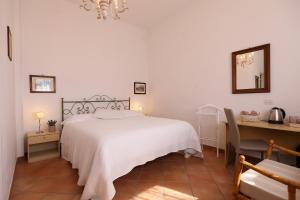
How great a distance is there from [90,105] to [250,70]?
11.7 ft

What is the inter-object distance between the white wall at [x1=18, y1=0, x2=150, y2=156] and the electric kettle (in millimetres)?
→ 3374

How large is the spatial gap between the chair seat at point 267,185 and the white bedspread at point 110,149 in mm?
1208

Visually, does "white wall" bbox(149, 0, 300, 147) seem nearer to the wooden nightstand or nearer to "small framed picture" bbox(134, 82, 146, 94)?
"small framed picture" bbox(134, 82, 146, 94)

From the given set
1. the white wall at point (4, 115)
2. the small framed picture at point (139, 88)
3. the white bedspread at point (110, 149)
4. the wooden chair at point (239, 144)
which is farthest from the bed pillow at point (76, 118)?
the wooden chair at point (239, 144)

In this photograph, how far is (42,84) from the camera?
3201mm

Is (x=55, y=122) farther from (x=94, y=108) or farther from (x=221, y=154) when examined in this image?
(x=221, y=154)

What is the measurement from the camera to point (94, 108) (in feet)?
12.9

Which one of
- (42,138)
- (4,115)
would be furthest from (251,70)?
(42,138)

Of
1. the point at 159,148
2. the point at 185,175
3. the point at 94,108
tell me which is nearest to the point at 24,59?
the point at 94,108

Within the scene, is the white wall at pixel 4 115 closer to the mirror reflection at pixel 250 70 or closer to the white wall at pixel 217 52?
the white wall at pixel 217 52

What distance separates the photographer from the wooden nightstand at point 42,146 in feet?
9.24

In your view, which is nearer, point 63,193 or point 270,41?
point 63,193

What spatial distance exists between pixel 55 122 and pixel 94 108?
0.92m

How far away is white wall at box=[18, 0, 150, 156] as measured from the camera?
308 cm
